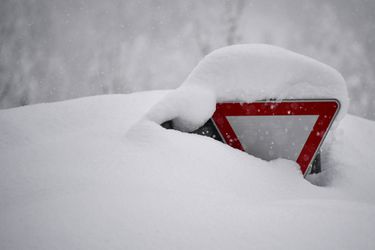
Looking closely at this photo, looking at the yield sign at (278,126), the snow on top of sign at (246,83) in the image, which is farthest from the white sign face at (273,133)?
the snow on top of sign at (246,83)

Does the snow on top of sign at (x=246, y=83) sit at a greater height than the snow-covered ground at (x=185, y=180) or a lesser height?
greater

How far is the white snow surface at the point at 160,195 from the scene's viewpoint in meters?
0.99

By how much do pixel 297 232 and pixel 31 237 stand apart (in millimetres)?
998

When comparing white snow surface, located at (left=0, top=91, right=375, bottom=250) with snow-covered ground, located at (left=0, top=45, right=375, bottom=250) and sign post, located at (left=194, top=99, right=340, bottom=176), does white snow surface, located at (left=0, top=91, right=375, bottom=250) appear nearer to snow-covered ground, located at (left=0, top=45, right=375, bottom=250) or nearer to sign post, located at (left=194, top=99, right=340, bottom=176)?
snow-covered ground, located at (left=0, top=45, right=375, bottom=250)

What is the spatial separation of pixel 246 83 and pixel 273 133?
404 millimetres

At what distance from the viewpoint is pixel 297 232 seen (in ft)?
3.57

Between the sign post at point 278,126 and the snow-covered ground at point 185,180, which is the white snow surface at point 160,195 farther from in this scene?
the sign post at point 278,126

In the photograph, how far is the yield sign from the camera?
1883mm

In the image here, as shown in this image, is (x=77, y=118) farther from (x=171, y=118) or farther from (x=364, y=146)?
(x=364, y=146)

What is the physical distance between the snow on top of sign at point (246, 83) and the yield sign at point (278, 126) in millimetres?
62

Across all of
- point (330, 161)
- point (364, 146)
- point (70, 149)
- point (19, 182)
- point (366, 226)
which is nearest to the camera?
point (366, 226)

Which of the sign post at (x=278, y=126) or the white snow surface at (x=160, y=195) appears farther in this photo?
the sign post at (x=278, y=126)

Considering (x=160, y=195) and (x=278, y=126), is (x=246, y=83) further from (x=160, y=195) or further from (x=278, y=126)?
(x=160, y=195)

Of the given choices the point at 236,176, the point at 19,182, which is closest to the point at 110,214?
A: the point at 19,182
